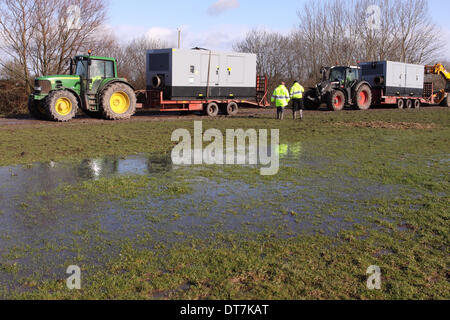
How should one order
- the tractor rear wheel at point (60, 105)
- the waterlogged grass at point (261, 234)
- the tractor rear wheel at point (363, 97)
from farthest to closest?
the tractor rear wheel at point (363, 97) < the tractor rear wheel at point (60, 105) < the waterlogged grass at point (261, 234)

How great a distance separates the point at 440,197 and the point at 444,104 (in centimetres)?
3054

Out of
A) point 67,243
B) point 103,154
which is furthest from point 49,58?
point 67,243

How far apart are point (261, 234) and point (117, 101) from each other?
1493 cm

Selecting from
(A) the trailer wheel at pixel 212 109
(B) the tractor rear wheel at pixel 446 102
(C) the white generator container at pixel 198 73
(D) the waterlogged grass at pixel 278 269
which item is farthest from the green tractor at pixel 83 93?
(B) the tractor rear wheel at pixel 446 102

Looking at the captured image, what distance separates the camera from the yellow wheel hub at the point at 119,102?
1862 cm

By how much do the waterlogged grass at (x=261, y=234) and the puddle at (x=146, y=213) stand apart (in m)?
0.03

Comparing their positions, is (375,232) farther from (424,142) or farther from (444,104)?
(444,104)

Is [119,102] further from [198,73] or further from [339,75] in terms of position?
[339,75]

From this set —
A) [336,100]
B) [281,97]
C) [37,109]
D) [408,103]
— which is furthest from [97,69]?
[408,103]

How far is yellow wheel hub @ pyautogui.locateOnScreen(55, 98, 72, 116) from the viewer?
677 inches

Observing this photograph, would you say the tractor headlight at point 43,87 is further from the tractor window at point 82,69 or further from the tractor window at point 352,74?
the tractor window at point 352,74

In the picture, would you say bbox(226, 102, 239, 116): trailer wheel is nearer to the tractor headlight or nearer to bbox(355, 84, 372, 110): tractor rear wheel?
bbox(355, 84, 372, 110): tractor rear wheel

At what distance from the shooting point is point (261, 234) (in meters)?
5.11

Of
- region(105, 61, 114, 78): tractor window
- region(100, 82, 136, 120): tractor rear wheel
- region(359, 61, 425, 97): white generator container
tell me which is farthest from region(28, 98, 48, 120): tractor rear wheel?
region(359, 61, 425, 97): white generator container
